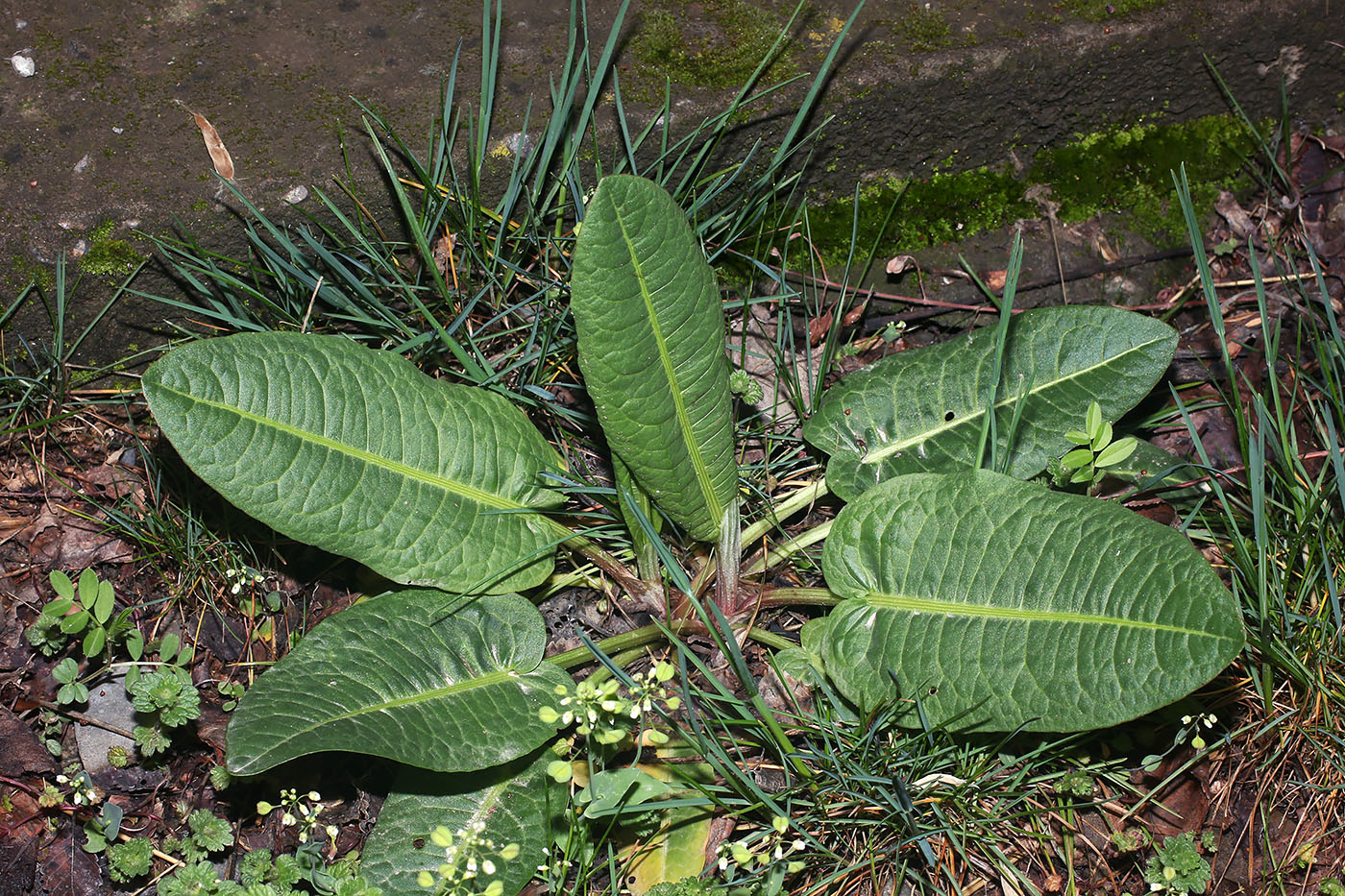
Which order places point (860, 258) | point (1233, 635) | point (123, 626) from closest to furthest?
point (1233, 635) < point (123, 626) < point (860, 258)

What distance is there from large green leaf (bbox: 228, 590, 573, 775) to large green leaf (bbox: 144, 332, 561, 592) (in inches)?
3.4

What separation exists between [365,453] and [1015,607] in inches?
51.3

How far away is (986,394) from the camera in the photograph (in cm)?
209

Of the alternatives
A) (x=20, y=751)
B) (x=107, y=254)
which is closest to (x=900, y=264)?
(x=107, y=254)

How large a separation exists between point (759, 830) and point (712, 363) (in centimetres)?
94

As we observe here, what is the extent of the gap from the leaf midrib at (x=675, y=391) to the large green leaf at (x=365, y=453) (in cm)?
34

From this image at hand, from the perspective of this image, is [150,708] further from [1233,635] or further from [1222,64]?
[1222,64]

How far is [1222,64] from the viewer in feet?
8.36

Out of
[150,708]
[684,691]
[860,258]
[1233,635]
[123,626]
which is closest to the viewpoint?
[1233,635]

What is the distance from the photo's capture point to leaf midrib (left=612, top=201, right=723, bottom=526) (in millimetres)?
1634

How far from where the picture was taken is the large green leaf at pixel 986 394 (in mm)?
2029

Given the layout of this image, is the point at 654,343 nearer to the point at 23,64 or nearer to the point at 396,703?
the point at 396,703

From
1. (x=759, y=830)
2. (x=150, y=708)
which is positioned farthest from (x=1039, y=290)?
(x=150, y=708)

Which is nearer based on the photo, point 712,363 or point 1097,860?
point 712,363
